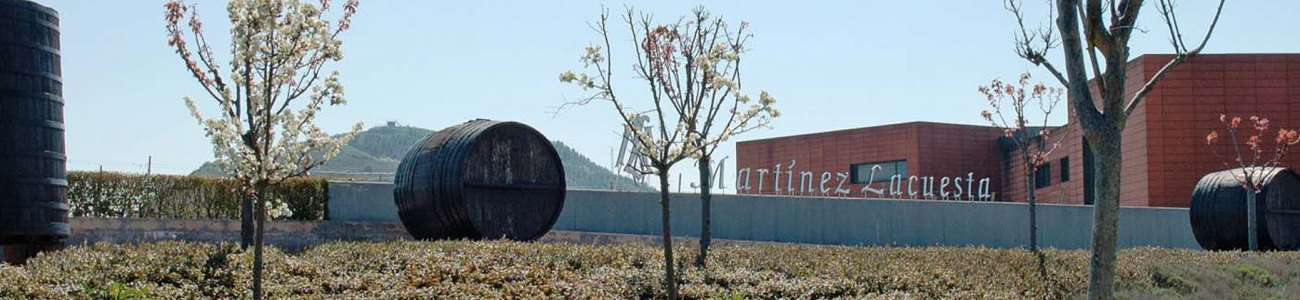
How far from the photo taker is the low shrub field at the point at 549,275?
11.6 meters

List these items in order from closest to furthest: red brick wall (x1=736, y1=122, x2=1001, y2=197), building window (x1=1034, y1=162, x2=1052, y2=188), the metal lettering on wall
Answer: building window (x1=1034, y1=162, x2=1052, y2=188) < the metal lettering on wall < red brick wall (x1=736, y1=122, x2=1001, y2=197)

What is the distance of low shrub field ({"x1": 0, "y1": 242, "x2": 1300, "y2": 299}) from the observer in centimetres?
1160

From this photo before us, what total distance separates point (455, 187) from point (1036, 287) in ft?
22.6

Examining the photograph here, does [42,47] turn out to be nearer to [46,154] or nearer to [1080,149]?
[46,154]

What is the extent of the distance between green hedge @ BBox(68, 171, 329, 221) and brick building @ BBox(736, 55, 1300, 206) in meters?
16.5

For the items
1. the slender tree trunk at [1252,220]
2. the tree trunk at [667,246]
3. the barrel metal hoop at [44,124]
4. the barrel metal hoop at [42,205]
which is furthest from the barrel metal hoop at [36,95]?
the slender tree trunk at [1252,220]

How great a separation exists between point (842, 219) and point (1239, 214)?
23.6 feet

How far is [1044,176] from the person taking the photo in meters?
46.8

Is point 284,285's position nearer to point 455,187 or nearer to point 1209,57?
point 455,187

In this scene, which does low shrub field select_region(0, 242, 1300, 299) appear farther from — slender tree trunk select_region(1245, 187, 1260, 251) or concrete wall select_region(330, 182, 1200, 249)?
slender tree trunk select_region(1245, 187, 1260, 251)

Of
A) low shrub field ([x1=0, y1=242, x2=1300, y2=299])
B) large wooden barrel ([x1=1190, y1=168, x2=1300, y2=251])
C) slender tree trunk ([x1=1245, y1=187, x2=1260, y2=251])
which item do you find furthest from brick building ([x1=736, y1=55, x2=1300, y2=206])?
low shrub field ([x1=0, y1=242, x2=1300, y2=299])

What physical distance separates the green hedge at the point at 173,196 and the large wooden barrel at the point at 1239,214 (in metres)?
15.9

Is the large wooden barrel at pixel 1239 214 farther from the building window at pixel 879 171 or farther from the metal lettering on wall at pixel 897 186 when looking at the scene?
the building window at pixel 879 171

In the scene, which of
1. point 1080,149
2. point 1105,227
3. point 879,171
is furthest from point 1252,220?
point 879,171
